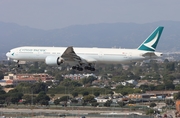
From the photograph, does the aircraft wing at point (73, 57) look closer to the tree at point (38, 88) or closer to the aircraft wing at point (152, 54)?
the aircraft wing at point (152, 54)

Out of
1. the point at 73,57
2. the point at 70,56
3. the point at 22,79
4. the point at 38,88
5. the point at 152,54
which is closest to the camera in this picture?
the point at 152,54

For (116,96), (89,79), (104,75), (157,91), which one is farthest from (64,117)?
(104,75)

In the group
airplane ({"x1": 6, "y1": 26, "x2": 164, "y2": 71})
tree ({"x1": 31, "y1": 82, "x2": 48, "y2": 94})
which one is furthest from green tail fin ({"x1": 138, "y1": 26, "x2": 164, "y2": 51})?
tree ({"x1": 31, "y1": 82, "x2": 48, "y2": 94})

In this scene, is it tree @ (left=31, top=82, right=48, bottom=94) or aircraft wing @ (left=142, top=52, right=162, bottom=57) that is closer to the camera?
aircraft wing @ (left=142, top=52, right=162, bottom=57)

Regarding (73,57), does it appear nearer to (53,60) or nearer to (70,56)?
(70,56)

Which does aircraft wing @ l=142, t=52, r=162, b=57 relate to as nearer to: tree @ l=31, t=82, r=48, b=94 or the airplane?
the airplane

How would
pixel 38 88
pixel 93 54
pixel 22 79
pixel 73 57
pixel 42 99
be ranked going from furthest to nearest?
pixel 22 79 → pixel 38 88 → pixel 42 99 → pixel 73 57 → pixel 93 54

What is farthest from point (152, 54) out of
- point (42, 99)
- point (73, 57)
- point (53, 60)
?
point (42, 99)

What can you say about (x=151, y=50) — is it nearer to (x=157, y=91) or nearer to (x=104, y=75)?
(x=157, y=91)

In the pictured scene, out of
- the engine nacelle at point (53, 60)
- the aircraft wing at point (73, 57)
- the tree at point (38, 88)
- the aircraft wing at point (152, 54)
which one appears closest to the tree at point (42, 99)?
the tree at point (38, 88)
